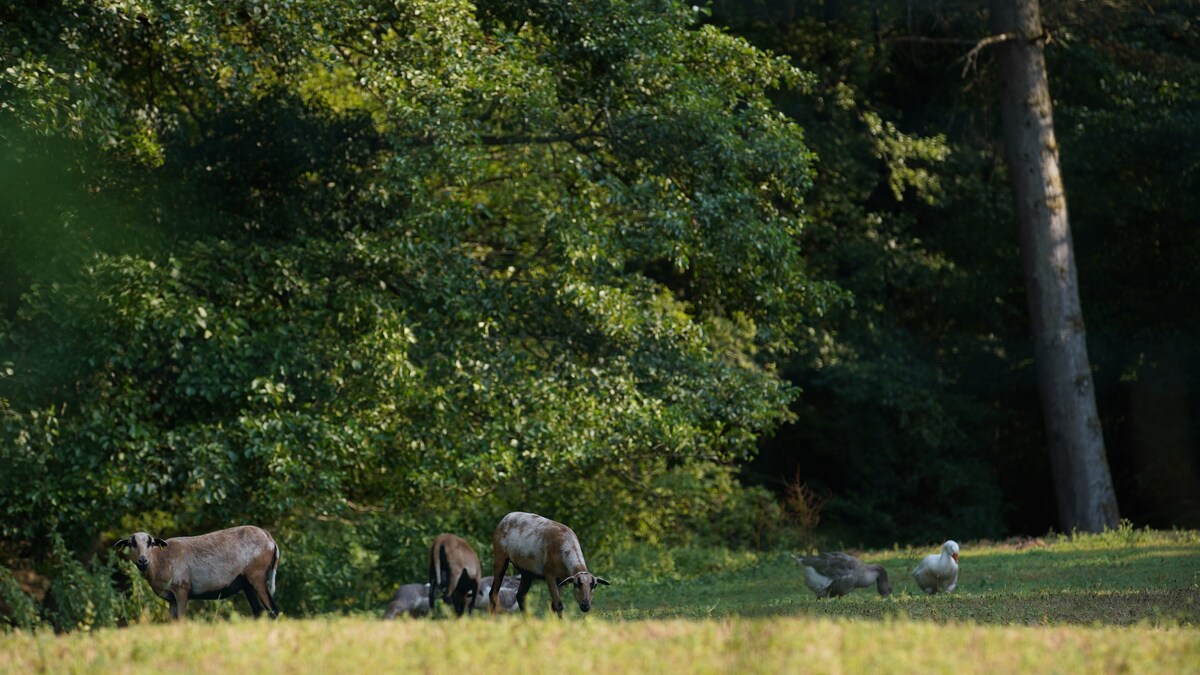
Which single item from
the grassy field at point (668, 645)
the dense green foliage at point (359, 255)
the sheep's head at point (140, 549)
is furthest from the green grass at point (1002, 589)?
the sheep's head at point (140, 549)

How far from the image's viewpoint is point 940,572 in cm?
1252

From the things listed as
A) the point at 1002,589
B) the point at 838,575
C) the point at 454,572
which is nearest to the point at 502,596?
the point at 454,572

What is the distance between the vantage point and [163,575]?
10.5 metres

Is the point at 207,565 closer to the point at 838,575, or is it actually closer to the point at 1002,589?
the point at 838,575

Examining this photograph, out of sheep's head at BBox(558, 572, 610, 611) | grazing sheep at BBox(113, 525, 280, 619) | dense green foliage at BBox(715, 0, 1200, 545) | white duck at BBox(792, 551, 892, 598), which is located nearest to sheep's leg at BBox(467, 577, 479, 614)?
sheep's head at BBox(558, 572, 610, 611)

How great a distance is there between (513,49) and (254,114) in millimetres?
3352

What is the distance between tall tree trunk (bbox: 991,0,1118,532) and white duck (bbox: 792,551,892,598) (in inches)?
449

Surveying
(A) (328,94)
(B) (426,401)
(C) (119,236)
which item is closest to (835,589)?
(B) (426,401)

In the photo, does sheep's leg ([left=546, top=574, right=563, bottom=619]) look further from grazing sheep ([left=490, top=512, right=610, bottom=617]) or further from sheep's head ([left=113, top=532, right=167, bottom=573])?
sheep's head ([left=113, top=532, right=167, bottom=573])

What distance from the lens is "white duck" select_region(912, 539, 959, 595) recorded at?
12.5 metres

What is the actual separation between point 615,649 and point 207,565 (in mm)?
5237

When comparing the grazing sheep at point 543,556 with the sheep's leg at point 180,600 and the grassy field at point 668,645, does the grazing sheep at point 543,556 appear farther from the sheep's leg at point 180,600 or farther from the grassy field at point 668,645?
the sheep's leg at point 180,600

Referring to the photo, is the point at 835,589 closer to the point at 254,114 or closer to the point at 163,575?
the point at 163,575

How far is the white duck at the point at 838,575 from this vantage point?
→ 12711 millimetres
